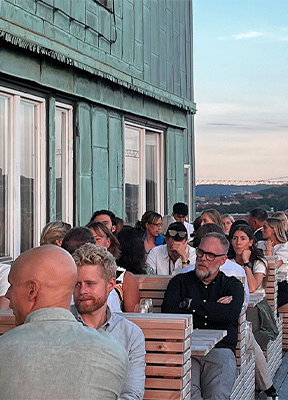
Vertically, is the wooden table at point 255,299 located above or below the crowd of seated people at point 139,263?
below

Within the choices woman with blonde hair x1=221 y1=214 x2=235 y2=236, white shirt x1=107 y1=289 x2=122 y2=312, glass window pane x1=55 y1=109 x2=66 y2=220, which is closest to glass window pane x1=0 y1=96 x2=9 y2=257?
glass window pane x1=55 y1=109 x2=66 y2=220

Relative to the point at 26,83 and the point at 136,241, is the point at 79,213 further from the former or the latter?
the point at 136,241

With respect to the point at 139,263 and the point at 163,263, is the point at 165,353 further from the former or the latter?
the point at 163,263

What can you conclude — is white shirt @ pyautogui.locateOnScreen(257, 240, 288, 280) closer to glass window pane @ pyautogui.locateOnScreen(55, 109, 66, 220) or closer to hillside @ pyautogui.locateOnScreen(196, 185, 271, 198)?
glass window pane @ pyautogui.locateOnScreen(55, 109, 66, 220)

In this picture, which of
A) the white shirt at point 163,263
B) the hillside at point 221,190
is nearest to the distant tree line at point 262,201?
the hillside at point 221,190

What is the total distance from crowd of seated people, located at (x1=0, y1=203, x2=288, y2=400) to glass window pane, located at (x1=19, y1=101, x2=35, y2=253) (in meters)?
0.91

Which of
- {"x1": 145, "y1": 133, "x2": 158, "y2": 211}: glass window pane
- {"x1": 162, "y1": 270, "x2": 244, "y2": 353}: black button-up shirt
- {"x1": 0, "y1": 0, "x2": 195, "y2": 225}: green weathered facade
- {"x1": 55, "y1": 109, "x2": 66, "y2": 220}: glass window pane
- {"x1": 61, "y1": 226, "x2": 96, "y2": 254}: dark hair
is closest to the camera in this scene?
{"x1": 61, "y1": 226, "x2": 96, "y2": 254}: dark hair

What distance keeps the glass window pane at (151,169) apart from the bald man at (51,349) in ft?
36.7

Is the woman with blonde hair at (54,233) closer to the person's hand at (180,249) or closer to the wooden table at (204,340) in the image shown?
the person's hand at (180,249)

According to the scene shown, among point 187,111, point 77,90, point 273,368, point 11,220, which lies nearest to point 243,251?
point 273,368

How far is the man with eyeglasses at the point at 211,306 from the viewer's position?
5.98m

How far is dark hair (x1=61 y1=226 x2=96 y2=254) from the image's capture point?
18.7 feet

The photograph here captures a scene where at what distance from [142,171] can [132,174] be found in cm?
47

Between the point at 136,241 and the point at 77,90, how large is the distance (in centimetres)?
402
